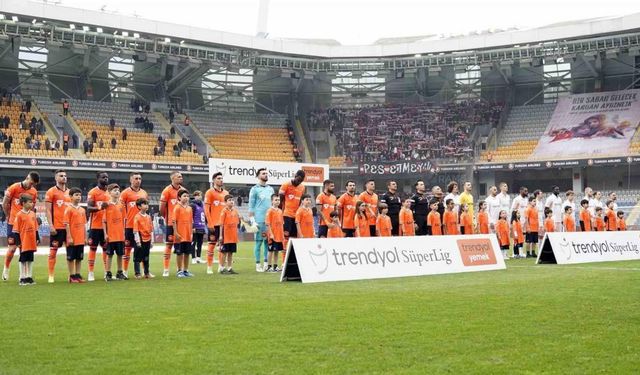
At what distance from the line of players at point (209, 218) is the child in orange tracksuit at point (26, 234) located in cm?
2

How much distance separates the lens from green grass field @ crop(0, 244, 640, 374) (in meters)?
6.30

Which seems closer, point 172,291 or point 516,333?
point 516,333

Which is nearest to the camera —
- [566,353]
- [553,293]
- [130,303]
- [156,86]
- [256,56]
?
[566,353]

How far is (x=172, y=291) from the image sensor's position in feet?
40.7

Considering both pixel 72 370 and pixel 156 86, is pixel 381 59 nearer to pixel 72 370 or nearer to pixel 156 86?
pixel 156 86

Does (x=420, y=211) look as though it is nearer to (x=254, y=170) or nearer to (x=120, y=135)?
(x=254, y=170)

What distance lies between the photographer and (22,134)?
138 feet

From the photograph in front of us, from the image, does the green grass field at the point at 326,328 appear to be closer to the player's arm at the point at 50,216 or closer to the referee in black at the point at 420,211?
the player's arm at the point at 50,216

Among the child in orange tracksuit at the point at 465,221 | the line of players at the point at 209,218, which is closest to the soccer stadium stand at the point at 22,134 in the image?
the line of players at the point at 209,218

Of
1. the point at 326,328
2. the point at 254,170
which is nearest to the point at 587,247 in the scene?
the point at 326,328

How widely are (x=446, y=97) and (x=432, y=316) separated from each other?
4596cm

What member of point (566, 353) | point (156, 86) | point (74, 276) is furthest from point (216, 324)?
point (156, 86)

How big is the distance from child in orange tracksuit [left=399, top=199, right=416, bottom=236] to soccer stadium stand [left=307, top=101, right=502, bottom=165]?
2908 cm

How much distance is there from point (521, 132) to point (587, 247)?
32914mm
